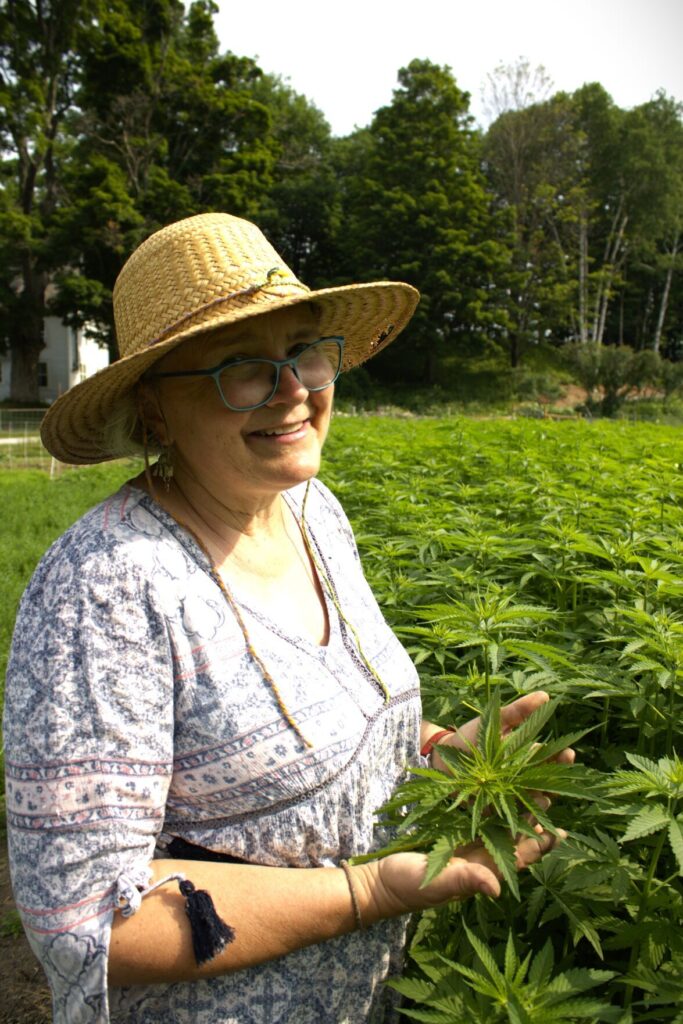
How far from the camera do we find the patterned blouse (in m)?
1.09

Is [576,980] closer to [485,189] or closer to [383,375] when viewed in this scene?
[383,375]

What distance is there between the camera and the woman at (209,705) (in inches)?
43.4

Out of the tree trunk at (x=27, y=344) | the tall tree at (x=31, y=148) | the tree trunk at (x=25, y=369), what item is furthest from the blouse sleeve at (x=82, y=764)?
the tree trunk at (x=25, y=369)

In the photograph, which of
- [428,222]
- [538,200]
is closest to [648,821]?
[428,222]

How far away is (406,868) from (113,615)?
0.55 metres

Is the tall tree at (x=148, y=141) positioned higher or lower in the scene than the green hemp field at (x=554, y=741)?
higher

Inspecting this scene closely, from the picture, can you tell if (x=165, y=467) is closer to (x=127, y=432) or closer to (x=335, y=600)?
(x=127, y=432)

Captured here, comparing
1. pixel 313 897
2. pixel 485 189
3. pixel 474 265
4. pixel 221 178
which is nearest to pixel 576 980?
pixel 313 897

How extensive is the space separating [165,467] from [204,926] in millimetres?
711

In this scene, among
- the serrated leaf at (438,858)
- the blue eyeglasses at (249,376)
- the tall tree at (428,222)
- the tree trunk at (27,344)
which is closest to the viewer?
the serrated leaf at (438,858)

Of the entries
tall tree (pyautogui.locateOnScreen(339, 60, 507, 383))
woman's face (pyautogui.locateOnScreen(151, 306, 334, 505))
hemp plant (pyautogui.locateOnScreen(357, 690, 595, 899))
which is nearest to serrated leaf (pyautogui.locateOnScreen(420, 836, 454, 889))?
hemp plant (pyautogui.locateOnScreen(357, 690, 595, 899))

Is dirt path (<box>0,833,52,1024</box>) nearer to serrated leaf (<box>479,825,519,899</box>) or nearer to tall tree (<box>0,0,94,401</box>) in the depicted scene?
serrated leaf (<box>479,825,519,899</box>)

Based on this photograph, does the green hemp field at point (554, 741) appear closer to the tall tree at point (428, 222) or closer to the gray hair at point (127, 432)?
the gray hair at point (127, 432)

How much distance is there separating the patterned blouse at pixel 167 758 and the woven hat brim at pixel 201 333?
0.56 feet
